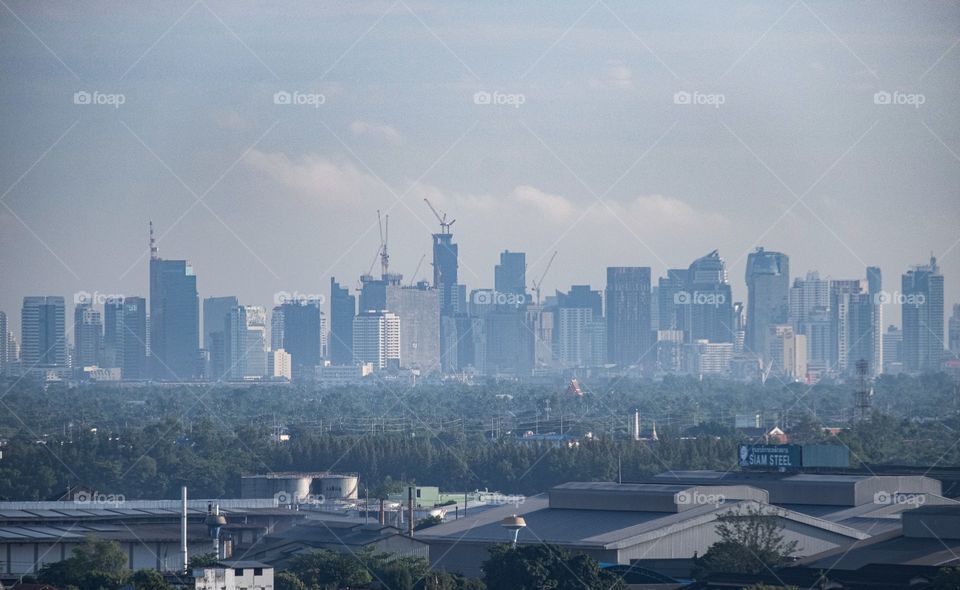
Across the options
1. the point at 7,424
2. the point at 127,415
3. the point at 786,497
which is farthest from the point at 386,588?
the point at 127,415

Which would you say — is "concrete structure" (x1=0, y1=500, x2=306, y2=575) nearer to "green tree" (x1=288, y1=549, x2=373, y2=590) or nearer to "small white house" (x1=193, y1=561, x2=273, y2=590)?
"green tree" (x1=288, y1=549, x2=373, y2=590)

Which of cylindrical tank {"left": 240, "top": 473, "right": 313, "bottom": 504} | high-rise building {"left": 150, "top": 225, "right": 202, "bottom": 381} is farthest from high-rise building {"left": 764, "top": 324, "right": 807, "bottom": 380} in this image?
cylindrical tank {"left": 240, "top": 473, "right": 313, "bottom": 504}

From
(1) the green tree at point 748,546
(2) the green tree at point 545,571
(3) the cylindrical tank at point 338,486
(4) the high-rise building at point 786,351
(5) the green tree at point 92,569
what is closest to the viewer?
(2) the green tree at point 545,571

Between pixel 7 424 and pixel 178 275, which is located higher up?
pixel 178 275

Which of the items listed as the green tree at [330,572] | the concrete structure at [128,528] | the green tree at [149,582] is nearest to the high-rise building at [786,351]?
the concrete structure at [128,528]

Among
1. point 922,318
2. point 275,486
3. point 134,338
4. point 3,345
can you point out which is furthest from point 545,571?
point 134,338

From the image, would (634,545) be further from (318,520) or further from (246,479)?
(246,479)

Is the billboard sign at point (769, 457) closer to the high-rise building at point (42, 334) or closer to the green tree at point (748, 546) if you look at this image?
the green tree at point (748, 546)
